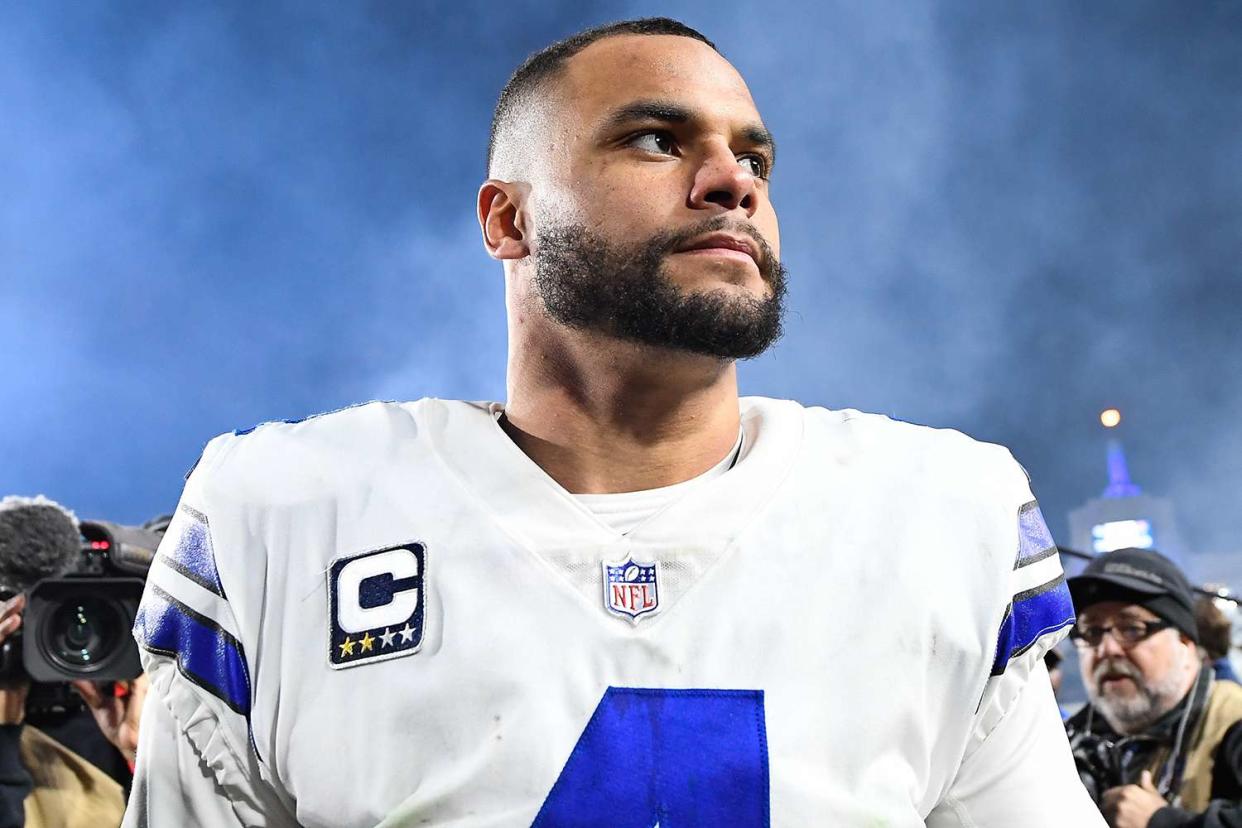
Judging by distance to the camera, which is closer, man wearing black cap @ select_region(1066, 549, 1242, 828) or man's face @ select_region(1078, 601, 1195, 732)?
man wearing black cap @ select_region(1066, 549, 1242, 828)

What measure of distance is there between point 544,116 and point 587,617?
2.40 feet

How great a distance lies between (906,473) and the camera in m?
1.50

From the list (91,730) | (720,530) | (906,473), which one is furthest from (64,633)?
(906,473)

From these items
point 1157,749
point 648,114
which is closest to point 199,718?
point 648,114

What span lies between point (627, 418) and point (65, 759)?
2.09 m

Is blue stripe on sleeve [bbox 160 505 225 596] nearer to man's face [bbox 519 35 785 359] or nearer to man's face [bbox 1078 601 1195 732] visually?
man's face [bbox 519 35 785 359]

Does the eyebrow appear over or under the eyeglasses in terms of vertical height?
over

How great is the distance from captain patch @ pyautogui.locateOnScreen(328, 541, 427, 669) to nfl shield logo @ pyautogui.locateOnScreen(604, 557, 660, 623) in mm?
208

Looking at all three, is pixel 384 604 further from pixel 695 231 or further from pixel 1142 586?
pixel 1142 586

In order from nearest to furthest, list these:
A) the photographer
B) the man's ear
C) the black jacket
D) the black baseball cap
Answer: the man's ear < the photographer < the black jacket < the black baseball cap

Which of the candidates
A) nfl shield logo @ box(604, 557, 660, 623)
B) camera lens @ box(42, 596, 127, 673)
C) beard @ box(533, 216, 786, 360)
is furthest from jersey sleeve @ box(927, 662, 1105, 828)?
camera lens @ box(42, 596, 127, 673)

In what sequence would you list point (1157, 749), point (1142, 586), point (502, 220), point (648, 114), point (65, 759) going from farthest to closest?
point (1142, 586) < point (1157, 749) < point (65, 759) < point (502, 220) < point (648, 114)

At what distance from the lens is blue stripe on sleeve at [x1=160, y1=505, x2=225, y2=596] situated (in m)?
1.39

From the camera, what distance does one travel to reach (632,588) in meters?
1.37
